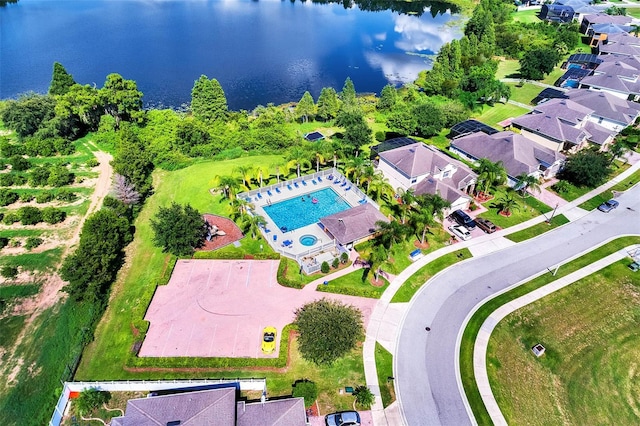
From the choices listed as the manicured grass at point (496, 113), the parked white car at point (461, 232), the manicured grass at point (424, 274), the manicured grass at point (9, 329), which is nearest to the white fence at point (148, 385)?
the manicured grass at point (9, 329)

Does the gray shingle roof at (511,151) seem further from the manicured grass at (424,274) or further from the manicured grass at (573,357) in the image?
the manicured grass at (573,357)

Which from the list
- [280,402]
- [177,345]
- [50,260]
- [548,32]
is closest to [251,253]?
[177,345]

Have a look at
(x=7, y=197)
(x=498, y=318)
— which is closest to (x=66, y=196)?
(x=7, y=197)

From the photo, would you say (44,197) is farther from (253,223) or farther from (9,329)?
(253,223)

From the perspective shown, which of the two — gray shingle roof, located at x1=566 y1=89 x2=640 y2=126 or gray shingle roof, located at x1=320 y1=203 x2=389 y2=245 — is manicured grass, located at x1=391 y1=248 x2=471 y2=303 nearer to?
gray shingle roof, located at x1=320 y1=203 x2=389 y2=245

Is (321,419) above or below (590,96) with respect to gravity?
below

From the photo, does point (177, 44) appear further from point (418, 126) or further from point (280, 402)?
point (280, 402)

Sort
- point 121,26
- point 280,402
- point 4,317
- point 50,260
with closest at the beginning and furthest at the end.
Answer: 1. point 280,402
2. point 4,317
3. point 50,260
4. point 121,26

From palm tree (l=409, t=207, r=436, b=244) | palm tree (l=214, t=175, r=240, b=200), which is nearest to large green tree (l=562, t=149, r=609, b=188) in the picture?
palm tree (l=409, t=207, r=436, b=244)
